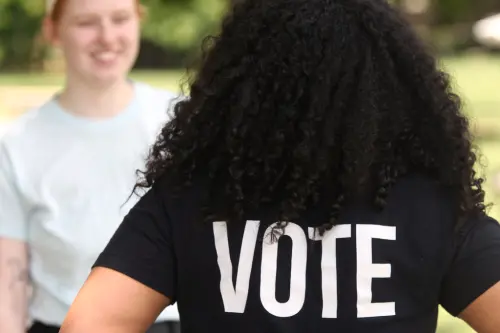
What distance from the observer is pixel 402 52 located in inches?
67.0

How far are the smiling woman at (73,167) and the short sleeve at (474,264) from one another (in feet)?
3.49

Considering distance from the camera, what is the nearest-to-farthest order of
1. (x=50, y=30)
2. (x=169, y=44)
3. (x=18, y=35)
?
(x=50, y=30) < (x=18, y=35) < (x=169, y=44)

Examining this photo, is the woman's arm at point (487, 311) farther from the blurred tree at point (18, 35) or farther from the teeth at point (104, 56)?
the blurred tree at point (18, 35)

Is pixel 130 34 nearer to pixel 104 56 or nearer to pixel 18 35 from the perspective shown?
pixel 104 56

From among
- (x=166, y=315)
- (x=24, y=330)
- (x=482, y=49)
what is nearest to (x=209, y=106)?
(x=166, y=315)

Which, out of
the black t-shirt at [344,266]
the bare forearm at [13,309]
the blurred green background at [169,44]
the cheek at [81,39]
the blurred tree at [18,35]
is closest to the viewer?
the black t-shirt at [344,266]

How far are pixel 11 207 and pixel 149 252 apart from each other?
95cm

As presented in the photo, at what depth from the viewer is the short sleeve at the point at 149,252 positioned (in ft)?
5.55

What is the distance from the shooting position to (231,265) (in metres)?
1.66

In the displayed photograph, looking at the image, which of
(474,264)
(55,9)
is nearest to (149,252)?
(474,264)

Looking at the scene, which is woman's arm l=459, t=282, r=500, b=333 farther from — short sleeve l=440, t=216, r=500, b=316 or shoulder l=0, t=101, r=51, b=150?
shoulder l=0, t=101, r=51, b=150

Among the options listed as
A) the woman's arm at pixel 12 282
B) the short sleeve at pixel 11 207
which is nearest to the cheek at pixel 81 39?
the short sleeve at pixel 11 207

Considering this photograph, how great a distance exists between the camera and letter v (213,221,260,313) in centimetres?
165

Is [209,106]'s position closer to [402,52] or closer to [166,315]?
[402,52]
